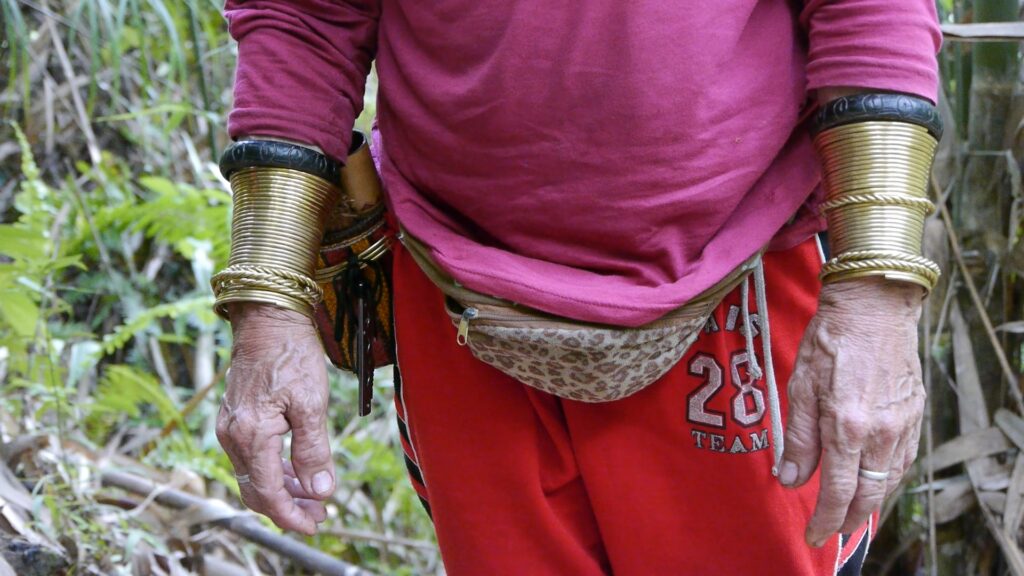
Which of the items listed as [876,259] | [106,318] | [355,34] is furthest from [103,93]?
[876,259]

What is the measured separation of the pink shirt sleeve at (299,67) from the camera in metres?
1.20

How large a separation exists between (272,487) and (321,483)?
56 millimetres

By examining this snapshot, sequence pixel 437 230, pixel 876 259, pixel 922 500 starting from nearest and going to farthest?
pixel 876 259 → pixel 437 230 → pixel 922 500

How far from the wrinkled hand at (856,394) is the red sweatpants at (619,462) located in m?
0.11

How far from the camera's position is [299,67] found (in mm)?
1218

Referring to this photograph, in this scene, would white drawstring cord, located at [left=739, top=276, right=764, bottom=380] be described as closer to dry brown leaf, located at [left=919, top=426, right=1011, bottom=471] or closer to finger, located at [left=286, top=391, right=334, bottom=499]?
finger, located at [left=286, top=391, right=334, bottom=499]

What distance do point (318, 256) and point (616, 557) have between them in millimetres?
518

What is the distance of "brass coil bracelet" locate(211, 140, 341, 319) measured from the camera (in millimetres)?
1163

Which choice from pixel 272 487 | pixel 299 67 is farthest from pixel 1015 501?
pixel 299 67

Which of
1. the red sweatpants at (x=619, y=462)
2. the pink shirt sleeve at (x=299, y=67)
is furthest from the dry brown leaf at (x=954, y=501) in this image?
the pink shirt sleeve at (x=299, y=67)

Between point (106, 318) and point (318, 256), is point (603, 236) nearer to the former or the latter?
point (318, 256)

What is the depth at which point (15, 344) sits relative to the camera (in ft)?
6.95

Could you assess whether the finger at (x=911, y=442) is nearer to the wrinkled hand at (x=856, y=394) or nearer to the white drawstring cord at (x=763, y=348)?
the wrinkled hand at (x=856, y=394)

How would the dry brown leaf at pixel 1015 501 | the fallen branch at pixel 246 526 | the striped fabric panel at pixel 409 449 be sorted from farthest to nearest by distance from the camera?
the fallen branch at pixel 246 526
the dry brown leaf at pixel 1015 501
the striped fabric panel at pixel 409 449
